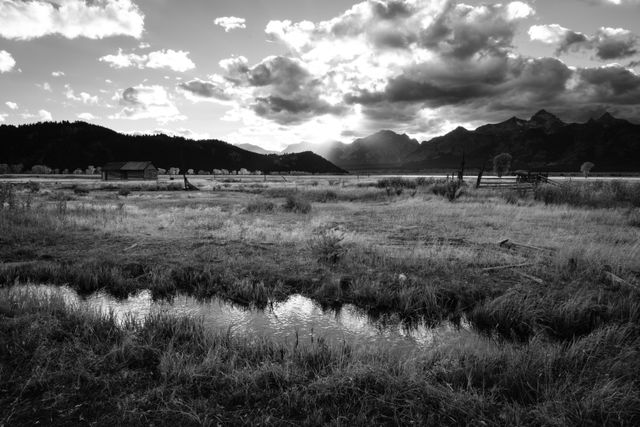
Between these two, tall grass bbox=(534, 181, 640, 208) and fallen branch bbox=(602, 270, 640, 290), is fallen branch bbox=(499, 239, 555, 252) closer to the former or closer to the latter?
fallen branch bbox=(602, 270, 640, 290)

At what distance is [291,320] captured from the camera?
7039mm

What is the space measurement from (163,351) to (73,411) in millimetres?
1336

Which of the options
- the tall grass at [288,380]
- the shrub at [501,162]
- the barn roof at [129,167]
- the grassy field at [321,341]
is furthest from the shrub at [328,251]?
the shrub at [501,162]

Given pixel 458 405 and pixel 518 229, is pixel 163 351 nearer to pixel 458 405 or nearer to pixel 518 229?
pixel 458 405

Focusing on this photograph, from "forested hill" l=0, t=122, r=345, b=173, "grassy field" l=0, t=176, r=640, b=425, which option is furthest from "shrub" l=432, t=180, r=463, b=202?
"forested hill" l=0, t=122, r=345, b=173

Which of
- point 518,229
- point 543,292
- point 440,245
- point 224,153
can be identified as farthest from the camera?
point 224,153

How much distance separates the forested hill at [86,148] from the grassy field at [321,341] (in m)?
140

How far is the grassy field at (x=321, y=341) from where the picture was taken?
3885 millimetres

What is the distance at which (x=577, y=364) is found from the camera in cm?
492

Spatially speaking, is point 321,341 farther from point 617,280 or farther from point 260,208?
point 260,208

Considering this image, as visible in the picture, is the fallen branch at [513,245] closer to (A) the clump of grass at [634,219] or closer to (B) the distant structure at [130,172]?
(A) the clump of grass at [634,219]

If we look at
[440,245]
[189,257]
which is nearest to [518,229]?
[440,245]

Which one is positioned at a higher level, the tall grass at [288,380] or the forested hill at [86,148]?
the forested hill at [86,148]

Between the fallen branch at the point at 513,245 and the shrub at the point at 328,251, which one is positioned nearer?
the shrub at the point at 328,251
